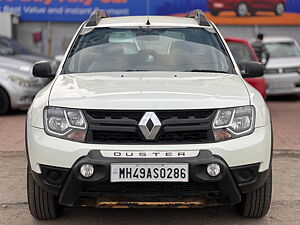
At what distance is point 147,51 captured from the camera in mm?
5438

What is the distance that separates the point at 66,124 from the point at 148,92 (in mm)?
639

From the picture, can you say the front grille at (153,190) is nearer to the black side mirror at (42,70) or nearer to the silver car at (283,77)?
the black side mirror at (42,70)

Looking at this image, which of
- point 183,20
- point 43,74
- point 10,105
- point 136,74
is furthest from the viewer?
point 10,105

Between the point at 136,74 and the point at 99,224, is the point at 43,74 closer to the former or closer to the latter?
the point at 136,74

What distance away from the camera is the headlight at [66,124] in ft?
13.5

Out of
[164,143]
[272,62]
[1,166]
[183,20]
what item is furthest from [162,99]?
[272,62]

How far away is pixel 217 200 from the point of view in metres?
4.25

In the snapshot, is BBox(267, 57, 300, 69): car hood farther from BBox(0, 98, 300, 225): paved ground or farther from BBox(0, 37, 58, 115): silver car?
BBox(0, 98, 300, 225): paved ground

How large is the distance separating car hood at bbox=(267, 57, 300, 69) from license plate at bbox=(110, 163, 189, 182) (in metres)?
8.84

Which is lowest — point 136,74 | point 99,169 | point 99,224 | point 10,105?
point 10,105

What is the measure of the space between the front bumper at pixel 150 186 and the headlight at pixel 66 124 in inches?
7.3

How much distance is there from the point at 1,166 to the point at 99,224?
7.98 ft

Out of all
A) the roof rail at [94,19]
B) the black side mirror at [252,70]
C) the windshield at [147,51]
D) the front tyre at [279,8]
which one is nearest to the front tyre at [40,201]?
the windshield at [147,51]

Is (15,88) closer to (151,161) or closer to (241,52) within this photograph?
(241,52)
